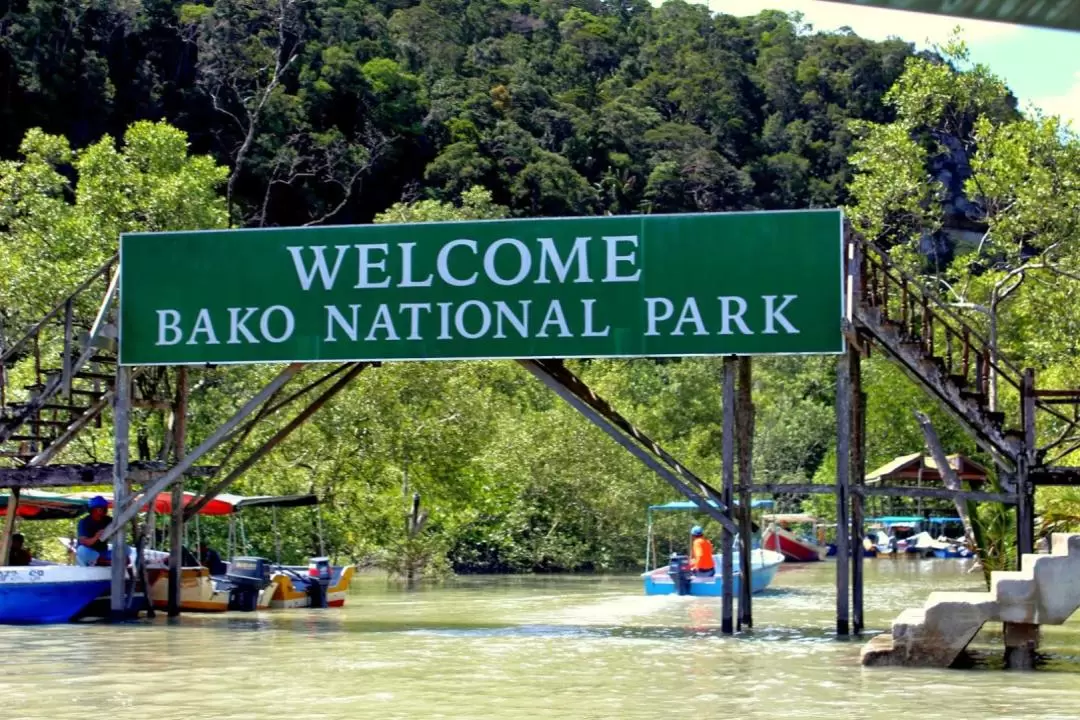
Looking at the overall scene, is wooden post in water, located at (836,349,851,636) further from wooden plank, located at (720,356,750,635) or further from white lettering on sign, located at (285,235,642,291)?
white lettering on sign, located at (285,235,642,291)

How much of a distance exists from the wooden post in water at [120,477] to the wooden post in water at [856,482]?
10.7 meters

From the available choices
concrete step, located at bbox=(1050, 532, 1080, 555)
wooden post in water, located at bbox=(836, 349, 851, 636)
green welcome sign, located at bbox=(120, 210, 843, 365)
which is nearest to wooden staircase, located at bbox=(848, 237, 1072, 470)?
green welcome sign, located at bbox=(120, 210, 843, 365)

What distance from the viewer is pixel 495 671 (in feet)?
58.6

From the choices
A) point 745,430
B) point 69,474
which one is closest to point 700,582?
point 745,430

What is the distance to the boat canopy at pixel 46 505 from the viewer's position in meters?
28.9

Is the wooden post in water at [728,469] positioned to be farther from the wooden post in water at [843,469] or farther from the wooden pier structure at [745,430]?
the wooden post in water at [843,469]

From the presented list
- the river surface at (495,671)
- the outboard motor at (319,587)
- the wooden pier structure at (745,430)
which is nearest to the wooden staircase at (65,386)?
the wooden pier structure at (745,430)

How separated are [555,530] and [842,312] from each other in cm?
3149

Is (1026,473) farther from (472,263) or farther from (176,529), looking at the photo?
(176,529)

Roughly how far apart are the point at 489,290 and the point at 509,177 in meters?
67.7

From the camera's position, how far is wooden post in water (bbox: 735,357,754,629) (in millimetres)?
23625

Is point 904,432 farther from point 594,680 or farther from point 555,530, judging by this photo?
point 594,680

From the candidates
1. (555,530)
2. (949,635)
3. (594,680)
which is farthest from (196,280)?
(555,530)

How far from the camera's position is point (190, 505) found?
27.4 m
